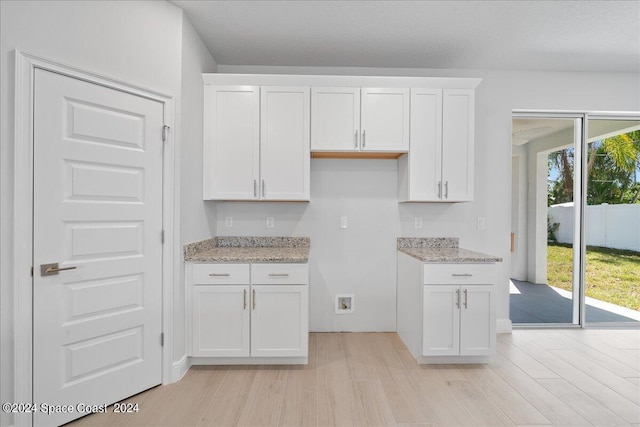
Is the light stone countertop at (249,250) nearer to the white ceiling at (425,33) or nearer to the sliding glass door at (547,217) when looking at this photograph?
the white ceiling at (425,33)

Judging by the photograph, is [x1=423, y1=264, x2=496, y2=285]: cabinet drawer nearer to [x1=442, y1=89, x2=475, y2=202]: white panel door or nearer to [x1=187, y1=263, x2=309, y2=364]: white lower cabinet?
[x1=442, y1=89, x2=475, y2=202]: white panel door

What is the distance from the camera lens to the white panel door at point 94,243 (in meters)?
1.77

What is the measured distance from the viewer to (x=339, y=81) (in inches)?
112

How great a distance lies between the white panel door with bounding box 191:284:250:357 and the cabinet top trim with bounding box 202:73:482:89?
1861mm

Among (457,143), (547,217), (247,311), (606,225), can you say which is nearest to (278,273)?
(247,311)

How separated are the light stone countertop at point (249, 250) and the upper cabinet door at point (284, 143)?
53 centimetres

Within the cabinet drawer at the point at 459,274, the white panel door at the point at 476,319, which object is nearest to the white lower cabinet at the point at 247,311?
the cabinet drawer at the point at 459,274

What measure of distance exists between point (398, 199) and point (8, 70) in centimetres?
306

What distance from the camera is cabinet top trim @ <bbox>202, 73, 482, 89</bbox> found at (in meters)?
2.78

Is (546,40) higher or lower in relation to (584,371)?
higher

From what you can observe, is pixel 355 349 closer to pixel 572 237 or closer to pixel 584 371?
pixel 584 371

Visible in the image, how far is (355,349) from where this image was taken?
9.34ft

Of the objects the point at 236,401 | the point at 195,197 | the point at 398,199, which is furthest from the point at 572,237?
the point at 195,197

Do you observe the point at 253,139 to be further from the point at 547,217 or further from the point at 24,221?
the point at 547,217
